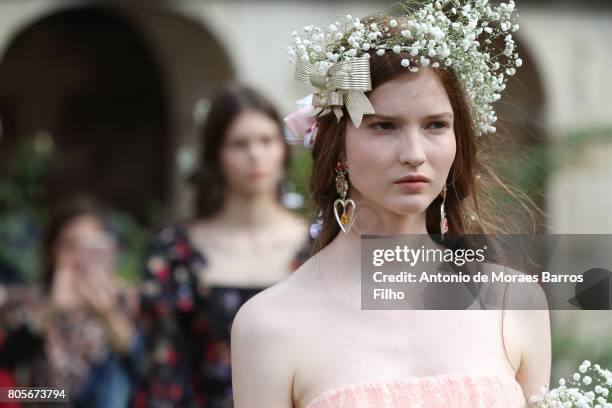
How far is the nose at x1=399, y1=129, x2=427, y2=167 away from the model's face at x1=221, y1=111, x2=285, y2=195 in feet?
8.45

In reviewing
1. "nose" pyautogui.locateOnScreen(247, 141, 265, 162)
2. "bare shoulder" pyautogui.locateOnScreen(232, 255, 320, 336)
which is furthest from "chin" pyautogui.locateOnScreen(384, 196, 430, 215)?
"nose" pyautogui.locateOnScreen(247, 141, 265, 162)

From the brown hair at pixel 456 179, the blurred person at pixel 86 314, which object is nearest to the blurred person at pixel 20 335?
the blurred person at pixel 86 314

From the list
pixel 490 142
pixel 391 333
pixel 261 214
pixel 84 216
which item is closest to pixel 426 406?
pixel 391 333

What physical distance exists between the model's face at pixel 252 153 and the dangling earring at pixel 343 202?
7.79ft

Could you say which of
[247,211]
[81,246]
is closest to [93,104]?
[81,246]

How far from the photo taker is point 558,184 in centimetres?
960

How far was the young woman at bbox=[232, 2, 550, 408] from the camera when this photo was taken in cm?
230

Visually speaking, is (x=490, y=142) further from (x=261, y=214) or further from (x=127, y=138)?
(x=127, y=138)

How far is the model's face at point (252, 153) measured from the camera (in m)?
4.89

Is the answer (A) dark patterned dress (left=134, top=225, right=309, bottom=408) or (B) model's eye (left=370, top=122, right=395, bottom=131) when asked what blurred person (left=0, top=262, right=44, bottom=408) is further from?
(B) model's eye (left=370, top=122, right=395, bottom=131)

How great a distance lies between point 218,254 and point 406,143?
2.74 m

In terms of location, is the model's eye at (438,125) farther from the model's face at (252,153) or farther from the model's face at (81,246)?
the model's face at (81,246)

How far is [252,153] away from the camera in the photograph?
488cm

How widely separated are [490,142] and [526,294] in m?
0.37
